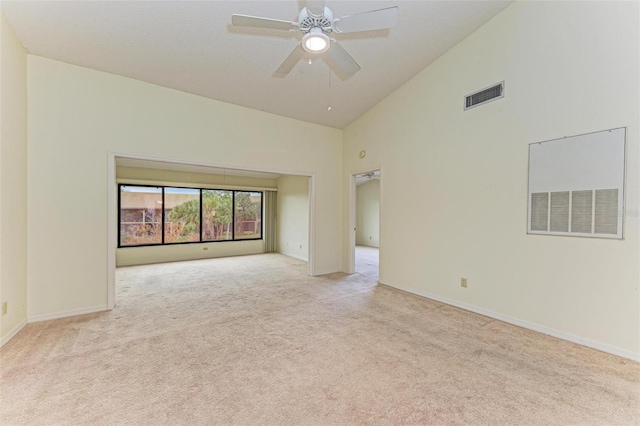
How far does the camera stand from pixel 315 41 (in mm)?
2141

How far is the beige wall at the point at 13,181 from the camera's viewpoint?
2.52 meters

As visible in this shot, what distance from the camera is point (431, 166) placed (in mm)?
3916

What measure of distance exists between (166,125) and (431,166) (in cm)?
377

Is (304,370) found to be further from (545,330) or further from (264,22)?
(264,22)

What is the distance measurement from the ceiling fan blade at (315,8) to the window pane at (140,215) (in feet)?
21.2

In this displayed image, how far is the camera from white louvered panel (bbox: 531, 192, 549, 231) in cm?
281

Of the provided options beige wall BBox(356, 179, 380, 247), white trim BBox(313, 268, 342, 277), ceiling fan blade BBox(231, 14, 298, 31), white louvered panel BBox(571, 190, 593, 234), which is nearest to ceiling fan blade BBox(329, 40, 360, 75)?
ceiling fan blade BBox(231, 14, 298, 31)

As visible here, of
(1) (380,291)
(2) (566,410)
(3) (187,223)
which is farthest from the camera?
(3) (187,223)

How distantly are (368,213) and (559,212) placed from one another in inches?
315

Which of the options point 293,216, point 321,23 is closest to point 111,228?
point 321,23

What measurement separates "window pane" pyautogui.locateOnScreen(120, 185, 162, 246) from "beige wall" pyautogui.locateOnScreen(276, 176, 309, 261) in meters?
3.20

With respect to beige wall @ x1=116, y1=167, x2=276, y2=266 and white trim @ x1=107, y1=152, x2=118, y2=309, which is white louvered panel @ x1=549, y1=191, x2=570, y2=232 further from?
beige wall @ x1=116, y1=167, x2=276, y2=266

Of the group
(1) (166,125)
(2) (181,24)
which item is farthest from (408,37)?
(1) (166,125)

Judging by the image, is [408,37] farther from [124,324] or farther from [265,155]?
[124,324]
